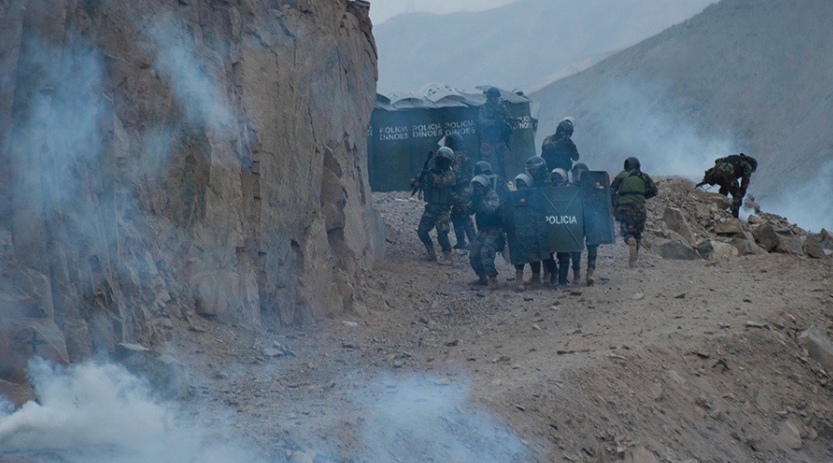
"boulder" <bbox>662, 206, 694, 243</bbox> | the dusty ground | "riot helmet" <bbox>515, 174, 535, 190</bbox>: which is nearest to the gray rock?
the dusty ground

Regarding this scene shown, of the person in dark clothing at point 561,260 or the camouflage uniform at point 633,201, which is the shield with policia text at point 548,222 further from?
the camouflage uniform at point 633,201

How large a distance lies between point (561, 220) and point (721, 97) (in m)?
28.0

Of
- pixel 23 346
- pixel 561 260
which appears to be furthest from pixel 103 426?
pixel 561 260

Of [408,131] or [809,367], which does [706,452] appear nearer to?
[809,367]

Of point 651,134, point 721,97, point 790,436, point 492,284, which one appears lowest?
point 790,436

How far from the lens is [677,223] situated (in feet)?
55.4

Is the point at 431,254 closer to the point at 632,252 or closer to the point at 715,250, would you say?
the point at 632,252

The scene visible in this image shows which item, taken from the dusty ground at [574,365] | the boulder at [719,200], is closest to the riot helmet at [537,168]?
the dusty ground at [574,365]

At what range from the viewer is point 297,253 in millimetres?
10008

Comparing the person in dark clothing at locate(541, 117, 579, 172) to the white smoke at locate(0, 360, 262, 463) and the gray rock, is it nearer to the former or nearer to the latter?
the gray rock

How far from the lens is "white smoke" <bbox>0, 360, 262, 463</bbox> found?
5.42m

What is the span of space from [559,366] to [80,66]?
457 centimetres

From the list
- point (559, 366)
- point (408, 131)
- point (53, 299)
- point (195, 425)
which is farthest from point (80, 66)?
point (408, 131)

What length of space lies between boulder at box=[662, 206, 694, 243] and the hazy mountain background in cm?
3215
